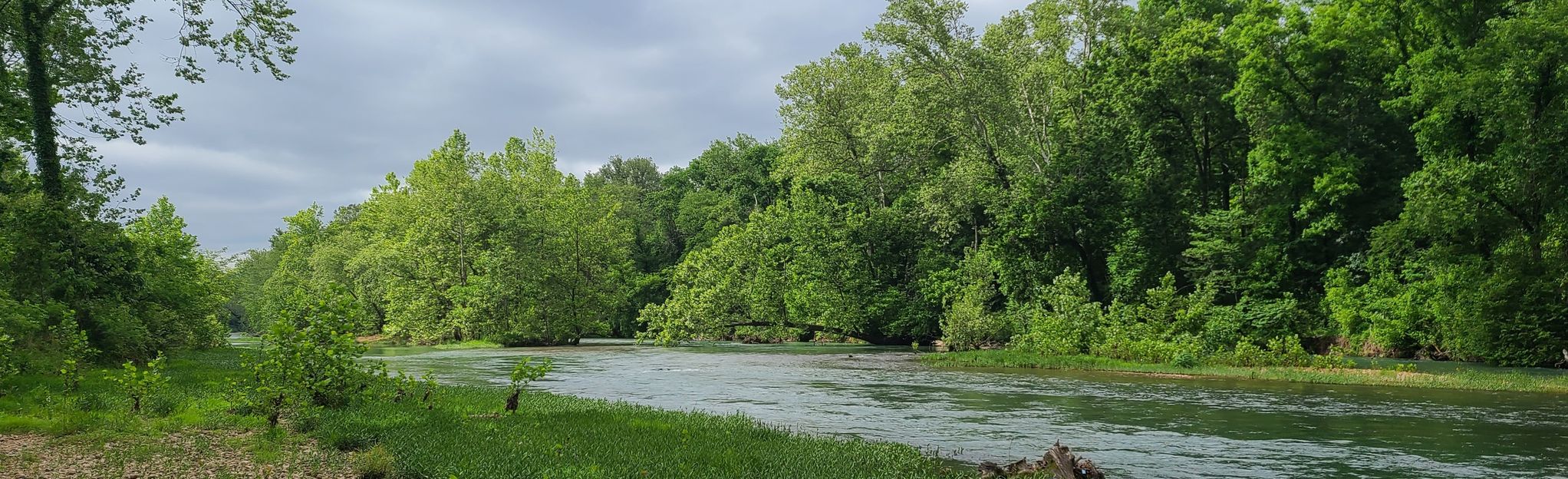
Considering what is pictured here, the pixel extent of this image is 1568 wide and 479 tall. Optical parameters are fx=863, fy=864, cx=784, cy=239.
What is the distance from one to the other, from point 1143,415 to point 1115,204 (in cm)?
2850

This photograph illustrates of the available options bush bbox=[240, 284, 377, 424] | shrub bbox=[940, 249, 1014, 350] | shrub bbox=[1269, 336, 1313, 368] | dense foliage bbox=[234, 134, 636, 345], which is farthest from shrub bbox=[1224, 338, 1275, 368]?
dense foliage bbox=[234, 134, 636, 345]

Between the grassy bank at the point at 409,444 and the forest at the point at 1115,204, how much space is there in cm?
2349

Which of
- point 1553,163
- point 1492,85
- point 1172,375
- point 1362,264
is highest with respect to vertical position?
point 1492,85

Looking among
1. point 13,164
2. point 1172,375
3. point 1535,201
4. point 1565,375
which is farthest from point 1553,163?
point 13,164

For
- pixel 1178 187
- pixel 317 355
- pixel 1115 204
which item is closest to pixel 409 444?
pixel 317 355

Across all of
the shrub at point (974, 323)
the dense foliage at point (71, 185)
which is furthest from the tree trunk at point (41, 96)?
the shrub at point (974, 323)

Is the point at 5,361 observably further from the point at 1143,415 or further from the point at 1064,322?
the point at 1064,322

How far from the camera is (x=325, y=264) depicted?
249 feet

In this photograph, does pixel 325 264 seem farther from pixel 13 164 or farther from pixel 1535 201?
pixel 1535 201

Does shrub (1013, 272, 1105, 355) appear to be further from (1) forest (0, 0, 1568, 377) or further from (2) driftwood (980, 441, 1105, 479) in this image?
(2) driftwood (980, 441, 1105, 479)

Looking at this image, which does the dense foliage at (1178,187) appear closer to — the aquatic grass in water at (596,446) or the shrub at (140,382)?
the aquatic grass in water at (596,446)

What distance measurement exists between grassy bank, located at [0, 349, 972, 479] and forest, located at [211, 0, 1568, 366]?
77.1 ft

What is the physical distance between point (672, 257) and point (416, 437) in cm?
7620

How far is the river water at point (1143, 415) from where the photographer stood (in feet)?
39.8
